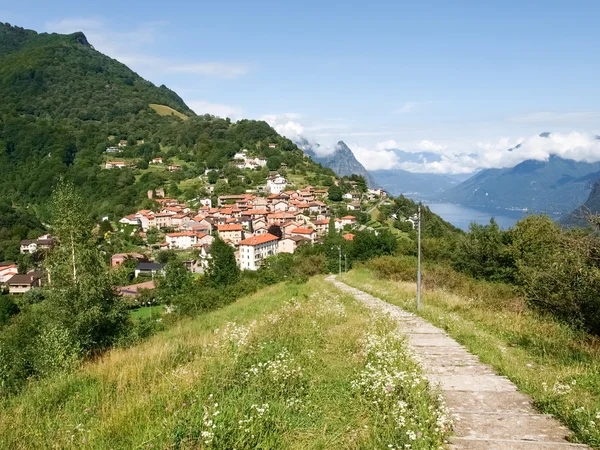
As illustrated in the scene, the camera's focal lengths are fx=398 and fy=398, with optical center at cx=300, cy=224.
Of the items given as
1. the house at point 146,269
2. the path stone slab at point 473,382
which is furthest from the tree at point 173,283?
the path stone slab at point 473,382

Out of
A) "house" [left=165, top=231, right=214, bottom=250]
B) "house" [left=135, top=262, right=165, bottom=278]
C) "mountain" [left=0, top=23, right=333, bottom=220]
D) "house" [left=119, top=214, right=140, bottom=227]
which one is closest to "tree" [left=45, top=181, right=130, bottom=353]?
"house" [left=135, top=262, right=165, bottom=278]

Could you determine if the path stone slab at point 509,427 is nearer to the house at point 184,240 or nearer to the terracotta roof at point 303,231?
the terracotta roof at point 303,231

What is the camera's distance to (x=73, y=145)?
138000 mm

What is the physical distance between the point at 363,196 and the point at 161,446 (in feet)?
356

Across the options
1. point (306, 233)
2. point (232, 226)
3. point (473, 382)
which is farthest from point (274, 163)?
point (473, 382)

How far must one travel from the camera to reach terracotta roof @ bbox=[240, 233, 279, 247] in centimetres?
7519

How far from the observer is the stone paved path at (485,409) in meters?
3.96

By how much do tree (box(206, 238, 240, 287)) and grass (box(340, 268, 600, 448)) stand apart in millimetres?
43620

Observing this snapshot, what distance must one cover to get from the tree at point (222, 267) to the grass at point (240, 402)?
1871 inches

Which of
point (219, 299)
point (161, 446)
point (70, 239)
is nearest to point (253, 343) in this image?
point (161, 446)

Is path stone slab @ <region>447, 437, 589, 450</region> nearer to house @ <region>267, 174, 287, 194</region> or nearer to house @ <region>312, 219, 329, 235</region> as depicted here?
house @ <region>312, 219, 329, 235</region>

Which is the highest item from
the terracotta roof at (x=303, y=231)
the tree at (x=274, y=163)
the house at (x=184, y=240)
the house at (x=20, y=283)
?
the tree at (x=274, y=163)

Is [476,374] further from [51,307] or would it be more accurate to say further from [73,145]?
[73,145]

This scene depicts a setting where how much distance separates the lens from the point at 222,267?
5597cm
